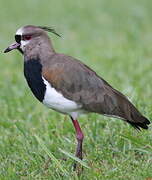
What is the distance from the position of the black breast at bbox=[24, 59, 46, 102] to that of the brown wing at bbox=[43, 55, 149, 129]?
6 centimetres

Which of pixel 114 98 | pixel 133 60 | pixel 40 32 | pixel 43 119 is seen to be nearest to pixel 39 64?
pixel 40 32

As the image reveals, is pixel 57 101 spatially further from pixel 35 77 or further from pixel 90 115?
pixel 90 115

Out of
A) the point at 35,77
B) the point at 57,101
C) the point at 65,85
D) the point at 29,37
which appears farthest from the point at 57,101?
the point at 29,37

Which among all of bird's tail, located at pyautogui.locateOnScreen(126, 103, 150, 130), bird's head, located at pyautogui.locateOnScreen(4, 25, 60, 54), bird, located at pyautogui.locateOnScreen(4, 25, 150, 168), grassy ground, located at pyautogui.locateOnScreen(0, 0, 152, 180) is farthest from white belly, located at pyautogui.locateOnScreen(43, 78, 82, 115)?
bird's tail, located at pyautogui.locateOnScreen(126, 103, 150, 130)

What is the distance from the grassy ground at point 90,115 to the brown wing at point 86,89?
213 mm

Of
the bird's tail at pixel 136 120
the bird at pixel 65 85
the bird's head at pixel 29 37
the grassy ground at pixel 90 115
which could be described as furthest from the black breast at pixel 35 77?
the bird's tail at pixel 136 120

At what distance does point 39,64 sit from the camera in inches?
186

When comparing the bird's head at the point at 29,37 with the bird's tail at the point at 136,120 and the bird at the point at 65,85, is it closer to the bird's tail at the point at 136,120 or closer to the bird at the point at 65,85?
the bird at the point at 65,85

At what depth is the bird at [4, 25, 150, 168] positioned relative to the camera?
4.61m

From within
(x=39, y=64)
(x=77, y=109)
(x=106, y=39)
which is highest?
(x=39, y=64)

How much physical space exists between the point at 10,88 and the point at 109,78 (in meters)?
1.35

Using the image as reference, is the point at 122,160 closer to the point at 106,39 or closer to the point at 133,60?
the point at 133,60

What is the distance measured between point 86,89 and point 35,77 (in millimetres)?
435

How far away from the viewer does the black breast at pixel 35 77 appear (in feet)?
15.1
